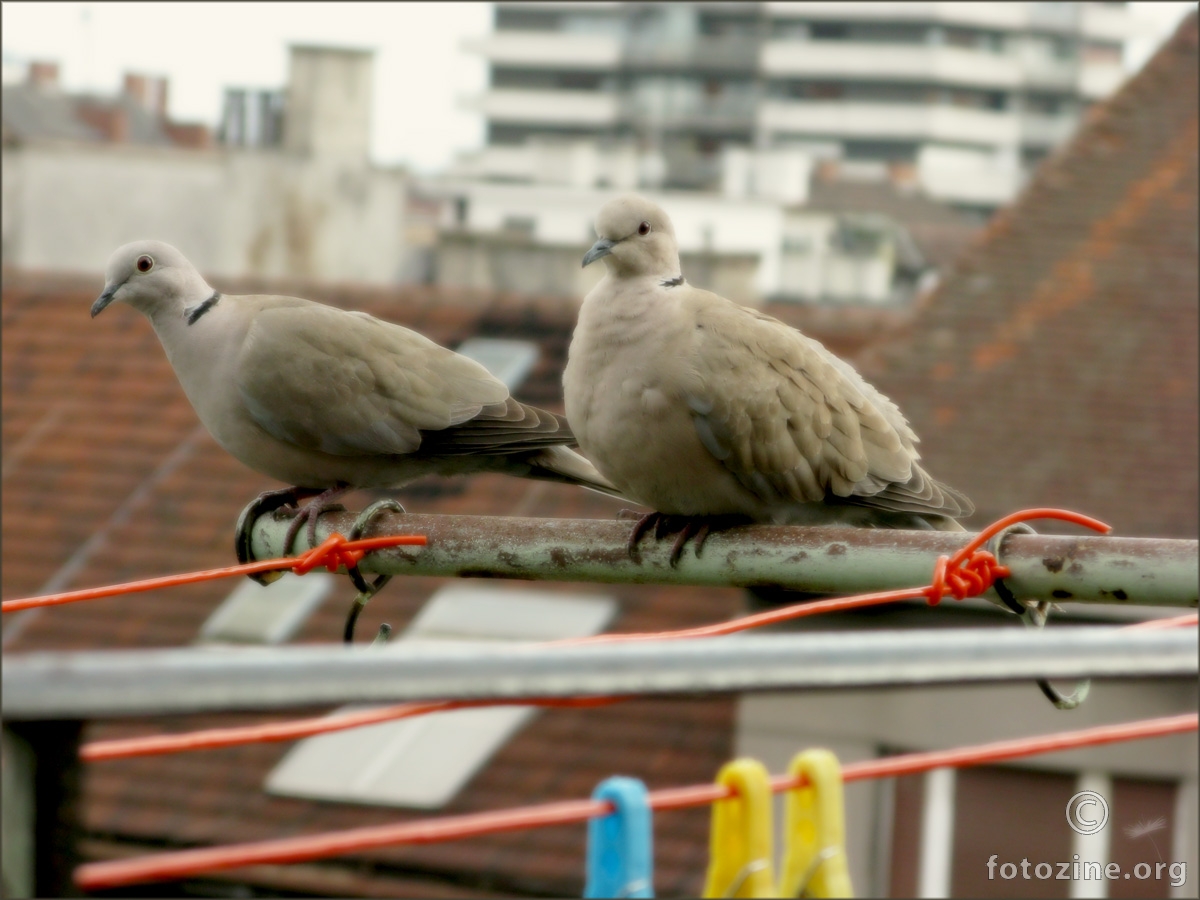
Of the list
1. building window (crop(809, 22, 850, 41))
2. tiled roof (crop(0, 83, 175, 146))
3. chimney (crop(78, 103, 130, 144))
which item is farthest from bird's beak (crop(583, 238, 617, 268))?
building window (crop(809, 22, 850, 41))

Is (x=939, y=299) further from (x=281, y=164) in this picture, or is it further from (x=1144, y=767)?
(x=281, y=164)

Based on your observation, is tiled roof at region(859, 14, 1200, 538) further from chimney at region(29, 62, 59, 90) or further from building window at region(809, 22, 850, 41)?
building window at region(809, 22, 850, 41)

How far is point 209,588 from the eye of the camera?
1340 cm

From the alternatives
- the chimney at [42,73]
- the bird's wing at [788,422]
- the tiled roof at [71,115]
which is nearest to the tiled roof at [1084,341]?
the bird's wing at [788,422]

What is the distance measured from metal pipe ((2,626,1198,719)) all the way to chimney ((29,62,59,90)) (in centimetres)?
3415

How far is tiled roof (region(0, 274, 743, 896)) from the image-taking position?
1035 centimetres

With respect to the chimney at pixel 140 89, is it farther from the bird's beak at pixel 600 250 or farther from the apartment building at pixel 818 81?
the bird's beak at pixel 600 250

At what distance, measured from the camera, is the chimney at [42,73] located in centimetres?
3366

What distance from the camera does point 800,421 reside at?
11.2 feet

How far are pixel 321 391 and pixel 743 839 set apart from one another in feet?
8.88

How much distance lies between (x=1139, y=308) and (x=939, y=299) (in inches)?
48.1

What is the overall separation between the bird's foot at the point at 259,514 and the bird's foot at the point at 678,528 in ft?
1.93

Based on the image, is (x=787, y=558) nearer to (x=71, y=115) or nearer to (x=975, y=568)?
(x=975, y=568)

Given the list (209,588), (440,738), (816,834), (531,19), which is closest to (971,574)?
(816,834)
